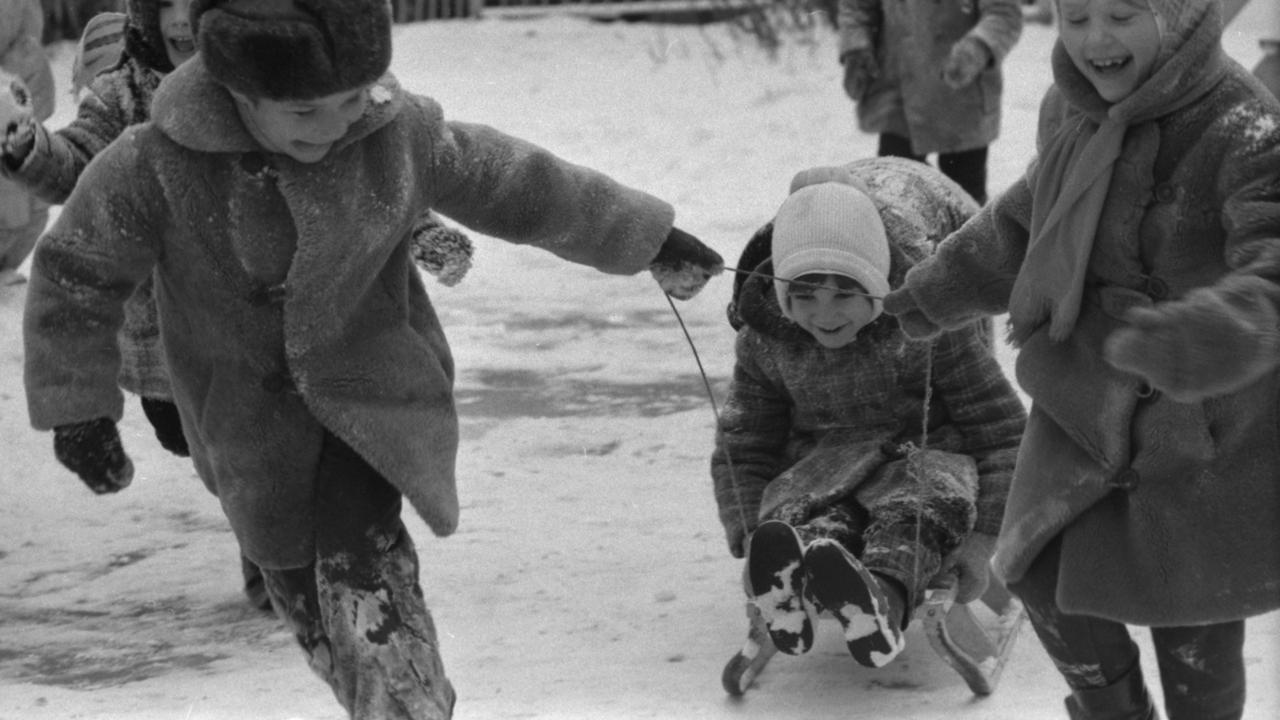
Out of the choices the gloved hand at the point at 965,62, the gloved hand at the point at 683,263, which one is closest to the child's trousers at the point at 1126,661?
the gloved hand at the point at 683,263

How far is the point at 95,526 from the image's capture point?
585 cm

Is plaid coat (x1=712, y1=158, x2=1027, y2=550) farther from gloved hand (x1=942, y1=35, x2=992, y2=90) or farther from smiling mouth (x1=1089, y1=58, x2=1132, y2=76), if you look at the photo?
gloved hand (x1=942, y1=35, x2=992, y2=90)

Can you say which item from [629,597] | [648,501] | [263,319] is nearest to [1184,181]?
[263,319]

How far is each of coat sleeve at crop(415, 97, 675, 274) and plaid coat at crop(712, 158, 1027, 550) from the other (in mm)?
858

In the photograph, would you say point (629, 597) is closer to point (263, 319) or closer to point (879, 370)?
point (879, 370)

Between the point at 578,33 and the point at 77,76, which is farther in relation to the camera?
the point at 578,33

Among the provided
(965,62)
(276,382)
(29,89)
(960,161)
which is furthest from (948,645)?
(29,89)

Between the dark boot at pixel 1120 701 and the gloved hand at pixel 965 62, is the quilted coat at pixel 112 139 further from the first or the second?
the gloved hand at pixel 965 62

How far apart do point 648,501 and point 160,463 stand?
1.57 m

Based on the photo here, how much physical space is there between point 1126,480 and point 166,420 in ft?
8.33

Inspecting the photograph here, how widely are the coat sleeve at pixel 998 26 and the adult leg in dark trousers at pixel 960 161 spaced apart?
37 centimetres

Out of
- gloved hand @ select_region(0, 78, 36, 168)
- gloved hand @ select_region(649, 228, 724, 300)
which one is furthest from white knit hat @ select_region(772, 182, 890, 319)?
gloved hand @ select_region(0, 78, 36, 168)

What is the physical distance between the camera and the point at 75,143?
464 centimetres

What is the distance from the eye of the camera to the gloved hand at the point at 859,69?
8.02 metres
